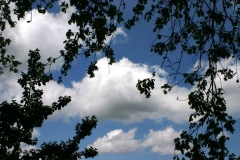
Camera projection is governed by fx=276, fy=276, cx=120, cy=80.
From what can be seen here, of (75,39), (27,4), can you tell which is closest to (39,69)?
(75,39)

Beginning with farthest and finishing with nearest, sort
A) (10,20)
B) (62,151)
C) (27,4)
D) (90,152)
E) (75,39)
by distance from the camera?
1. (10,20)
2. (90,152)
3. (62,151)
4. (75,39)
5. (27,4)

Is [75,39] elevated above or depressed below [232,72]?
above

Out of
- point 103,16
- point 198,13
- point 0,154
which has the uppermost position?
point 198,13

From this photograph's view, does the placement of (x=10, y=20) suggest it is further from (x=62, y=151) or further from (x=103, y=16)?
(x=103, y=16)

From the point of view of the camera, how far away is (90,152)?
10.9 meters

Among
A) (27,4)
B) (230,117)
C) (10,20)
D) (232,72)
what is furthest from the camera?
(10,20)

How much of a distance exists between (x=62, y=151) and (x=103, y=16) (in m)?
5.82

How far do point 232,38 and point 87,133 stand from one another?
7164 mm

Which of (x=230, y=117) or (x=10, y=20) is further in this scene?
(x=10, y=20)

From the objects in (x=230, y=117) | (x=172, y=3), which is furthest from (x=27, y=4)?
(x=230, y=117)

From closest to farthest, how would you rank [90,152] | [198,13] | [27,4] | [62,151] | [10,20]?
1. [27,4]
2. [198,13]
3. [62,151]
4. [90,152]
5. [10,20]

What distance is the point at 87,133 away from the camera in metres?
11.4

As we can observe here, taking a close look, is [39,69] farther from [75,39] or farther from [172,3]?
[172,3]

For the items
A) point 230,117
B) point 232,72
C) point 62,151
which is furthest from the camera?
point 62,151
